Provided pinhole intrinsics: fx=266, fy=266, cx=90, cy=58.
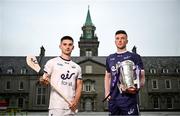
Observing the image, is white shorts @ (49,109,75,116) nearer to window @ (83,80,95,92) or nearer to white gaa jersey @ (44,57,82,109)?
white gaa jersey @ (44,57,82,109)

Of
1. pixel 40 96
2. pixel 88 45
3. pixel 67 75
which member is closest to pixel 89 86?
pixel 40 96

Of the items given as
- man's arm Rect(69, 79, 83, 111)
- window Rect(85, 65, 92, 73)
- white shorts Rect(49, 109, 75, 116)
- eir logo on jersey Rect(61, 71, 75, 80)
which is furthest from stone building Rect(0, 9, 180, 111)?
white shorts Rect(49, 109, 75, 116)

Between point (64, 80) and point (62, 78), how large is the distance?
40 millimetres

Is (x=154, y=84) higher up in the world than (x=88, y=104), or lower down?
higher up

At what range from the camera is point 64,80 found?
141 inches

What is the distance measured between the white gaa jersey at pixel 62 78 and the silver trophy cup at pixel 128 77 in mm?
656

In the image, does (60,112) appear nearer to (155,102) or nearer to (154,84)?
(155,102)

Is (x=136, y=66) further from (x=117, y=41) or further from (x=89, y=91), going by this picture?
(x=89, y=91)

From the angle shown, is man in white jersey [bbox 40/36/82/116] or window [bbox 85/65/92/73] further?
window [bbox 85/65/92/73]

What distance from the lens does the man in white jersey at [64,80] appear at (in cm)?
344

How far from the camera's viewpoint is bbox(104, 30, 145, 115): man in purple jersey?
3.41 m

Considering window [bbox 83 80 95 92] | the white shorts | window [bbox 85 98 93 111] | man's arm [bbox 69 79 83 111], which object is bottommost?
window [bbox 85 98 93 111]

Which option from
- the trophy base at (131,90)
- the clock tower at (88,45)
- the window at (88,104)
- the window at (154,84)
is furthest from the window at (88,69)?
the trophy base at (131,90)

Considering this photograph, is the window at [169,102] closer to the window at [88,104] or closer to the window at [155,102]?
the window at [155,102]
